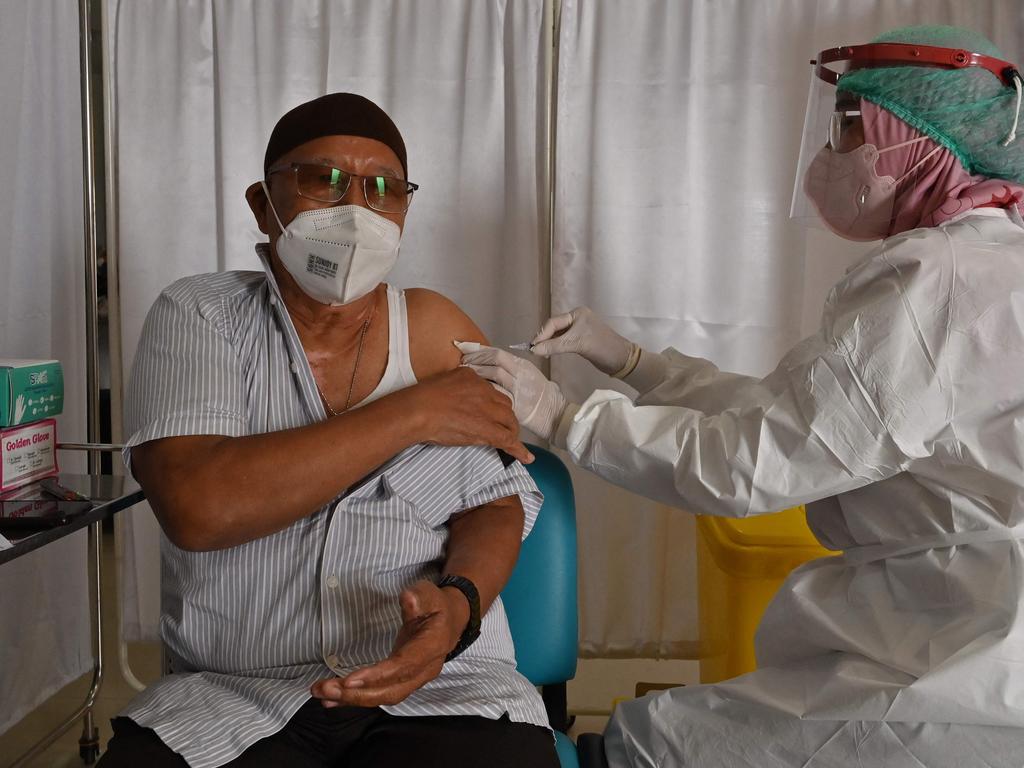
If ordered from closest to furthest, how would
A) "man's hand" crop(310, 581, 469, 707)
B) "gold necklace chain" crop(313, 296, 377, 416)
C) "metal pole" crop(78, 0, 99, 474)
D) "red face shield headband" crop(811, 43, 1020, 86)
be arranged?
"man's hand" crop(310, 581, 469, 707), "red face shield headband" crop(811, 43, 1020, 86), "gold necklace chain" crop(313, 296, 377, 416), "metal pole" crop(78, 0, 99, 474)

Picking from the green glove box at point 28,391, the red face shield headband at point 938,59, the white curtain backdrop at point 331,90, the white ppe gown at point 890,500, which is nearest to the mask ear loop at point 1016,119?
the red face shield headband at point 938,59

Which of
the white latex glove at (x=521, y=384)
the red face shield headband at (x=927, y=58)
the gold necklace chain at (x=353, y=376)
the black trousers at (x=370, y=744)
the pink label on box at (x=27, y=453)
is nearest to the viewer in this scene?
the black trousers at (x=370, y=744)

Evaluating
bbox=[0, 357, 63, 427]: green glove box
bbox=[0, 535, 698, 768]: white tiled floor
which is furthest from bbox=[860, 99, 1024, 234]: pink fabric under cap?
bbox=[0, 535, 698, 768]: white tiled floor

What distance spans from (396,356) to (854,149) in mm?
813

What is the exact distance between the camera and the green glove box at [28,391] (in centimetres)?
174

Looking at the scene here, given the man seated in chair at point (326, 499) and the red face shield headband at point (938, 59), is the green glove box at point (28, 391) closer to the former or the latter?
the man seated in chair at point (326, 499)

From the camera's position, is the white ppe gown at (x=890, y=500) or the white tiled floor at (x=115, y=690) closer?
the white ppe gown at (x=890, y=500)

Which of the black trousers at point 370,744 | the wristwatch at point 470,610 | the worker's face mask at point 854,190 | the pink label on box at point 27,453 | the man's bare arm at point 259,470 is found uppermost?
the worker's face mask at point 854,190

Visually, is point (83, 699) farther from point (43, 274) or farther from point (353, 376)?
point (353, 376)

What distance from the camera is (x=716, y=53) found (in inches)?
102

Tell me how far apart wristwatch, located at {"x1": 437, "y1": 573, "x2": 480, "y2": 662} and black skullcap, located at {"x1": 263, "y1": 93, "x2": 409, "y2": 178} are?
70cm

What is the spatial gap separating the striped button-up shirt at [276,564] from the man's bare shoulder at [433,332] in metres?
0.18

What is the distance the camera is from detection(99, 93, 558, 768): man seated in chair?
1.21 meters

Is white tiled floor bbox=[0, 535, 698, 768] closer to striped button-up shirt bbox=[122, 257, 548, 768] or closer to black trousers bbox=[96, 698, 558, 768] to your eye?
striped button-up shirt bbox=[122, 257, 548, 768]
